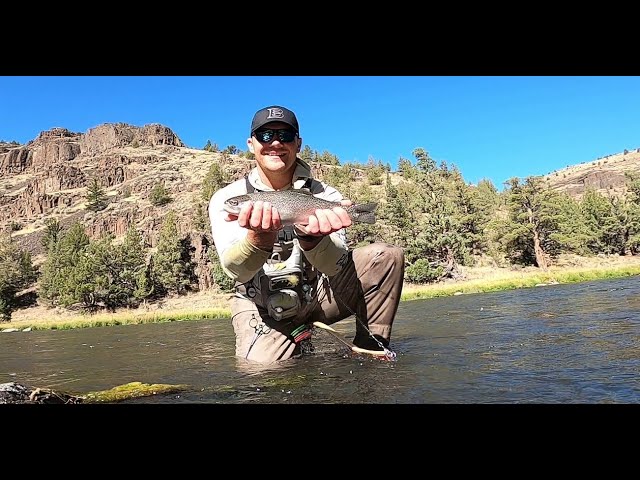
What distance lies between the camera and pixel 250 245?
4.04 metres

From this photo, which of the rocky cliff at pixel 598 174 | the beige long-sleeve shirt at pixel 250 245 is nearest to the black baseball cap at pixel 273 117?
the beige long-sleeve shirt at pixel 250 245

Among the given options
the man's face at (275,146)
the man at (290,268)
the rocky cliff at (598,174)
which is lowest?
the man at (290,268)

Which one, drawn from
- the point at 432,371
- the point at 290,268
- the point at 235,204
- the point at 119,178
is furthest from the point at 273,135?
the point at 119,178

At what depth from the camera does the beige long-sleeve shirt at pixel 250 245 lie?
416 centimetres

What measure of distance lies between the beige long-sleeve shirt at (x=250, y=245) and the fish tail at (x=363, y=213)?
1.37ft

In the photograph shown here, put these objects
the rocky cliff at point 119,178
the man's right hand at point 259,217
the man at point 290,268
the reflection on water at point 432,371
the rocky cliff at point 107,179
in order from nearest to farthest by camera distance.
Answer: the reflection on water at point 432,371, the man's right hand at point 259,217, the man at point 290,268, the rocky cliff at point 107,179, the rocky cliff at point 119,178

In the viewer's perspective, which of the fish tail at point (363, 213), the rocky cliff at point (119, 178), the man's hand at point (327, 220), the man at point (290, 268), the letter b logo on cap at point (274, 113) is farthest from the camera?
the rocky cliff at point (119, 178)

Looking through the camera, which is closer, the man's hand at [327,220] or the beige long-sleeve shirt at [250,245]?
the man's hand at [327,220]

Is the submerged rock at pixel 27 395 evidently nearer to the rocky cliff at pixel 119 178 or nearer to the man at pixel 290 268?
the man at pixel 290 268

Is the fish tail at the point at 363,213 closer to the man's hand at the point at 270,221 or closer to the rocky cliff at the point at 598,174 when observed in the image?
the man's hand at the point at 270,221

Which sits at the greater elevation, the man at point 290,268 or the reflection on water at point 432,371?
the man at point 290,268
